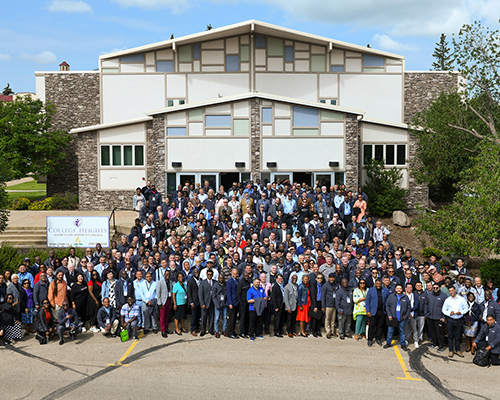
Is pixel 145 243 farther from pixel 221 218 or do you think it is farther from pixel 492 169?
pixel 492 169

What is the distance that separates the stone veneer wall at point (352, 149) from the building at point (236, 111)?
49mm

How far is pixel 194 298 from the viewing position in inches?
471

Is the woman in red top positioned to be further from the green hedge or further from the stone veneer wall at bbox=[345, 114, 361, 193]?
the stone veneer wall at bbox=[345, 114, 361, 193]

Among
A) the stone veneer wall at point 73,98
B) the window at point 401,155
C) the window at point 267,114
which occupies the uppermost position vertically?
the stone veneer wall at point 73,98

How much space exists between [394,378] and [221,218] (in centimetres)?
901

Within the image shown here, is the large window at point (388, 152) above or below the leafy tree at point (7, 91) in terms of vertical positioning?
below

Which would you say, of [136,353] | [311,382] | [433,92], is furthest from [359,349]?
[433,92]

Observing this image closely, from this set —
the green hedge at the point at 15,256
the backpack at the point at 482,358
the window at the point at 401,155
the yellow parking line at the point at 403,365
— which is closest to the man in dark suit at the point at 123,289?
the green hedge at the point at 15,256

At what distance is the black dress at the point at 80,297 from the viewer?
1208 centimetres

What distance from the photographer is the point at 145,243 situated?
Answer: 1416cm

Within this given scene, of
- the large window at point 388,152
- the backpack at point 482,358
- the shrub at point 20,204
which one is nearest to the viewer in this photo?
the backpack at point 482,358

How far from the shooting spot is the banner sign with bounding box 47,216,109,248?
1688 cm

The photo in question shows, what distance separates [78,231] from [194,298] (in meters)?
7.04

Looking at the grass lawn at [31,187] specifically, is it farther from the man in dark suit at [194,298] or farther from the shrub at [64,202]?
the man in dark suit at [194,298]
